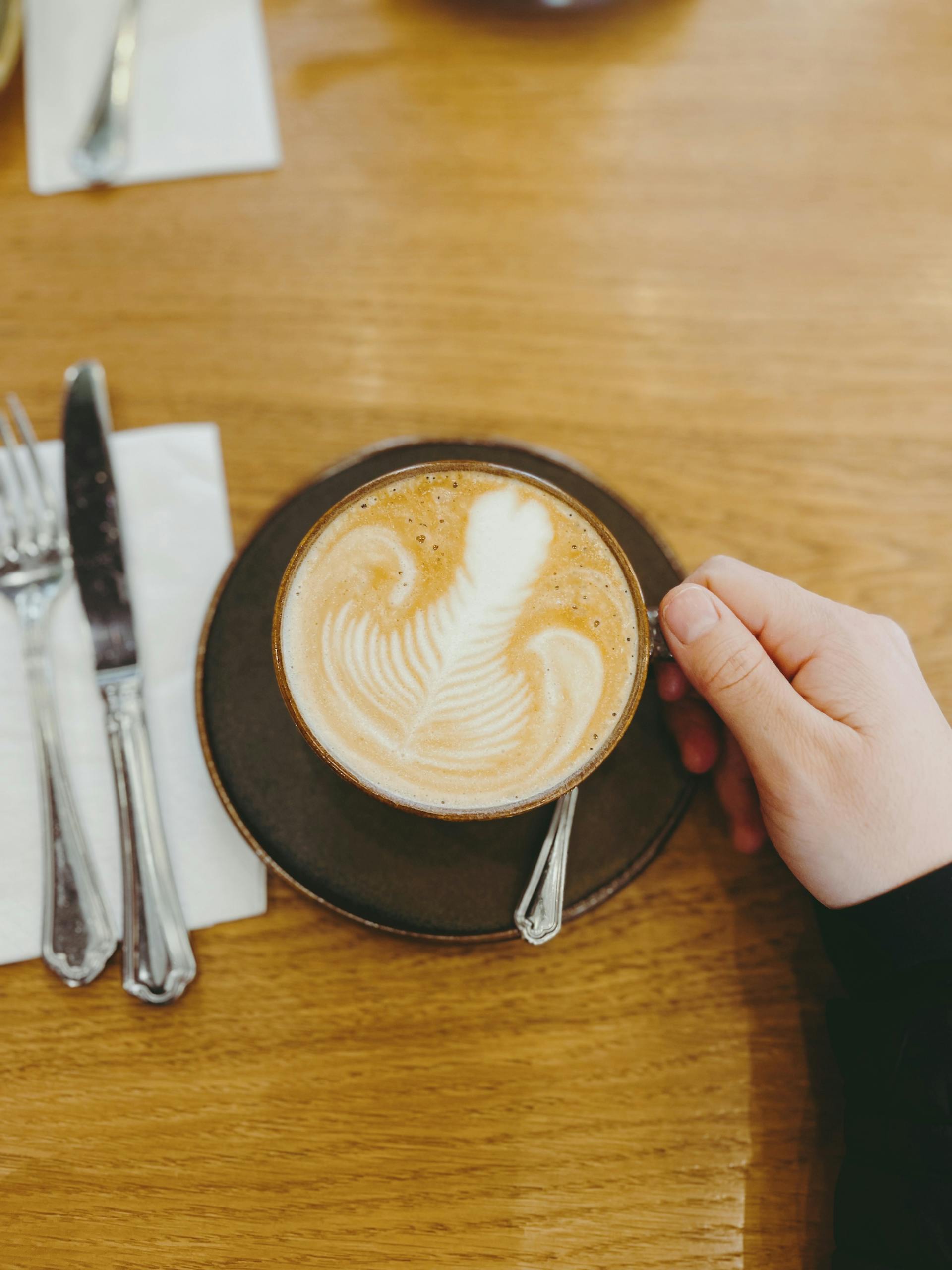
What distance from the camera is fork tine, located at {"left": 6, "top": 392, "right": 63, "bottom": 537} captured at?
0.80 m

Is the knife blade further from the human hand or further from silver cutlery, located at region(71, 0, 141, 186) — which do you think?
the human hand

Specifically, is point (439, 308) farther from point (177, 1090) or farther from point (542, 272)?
point (177, 1090)

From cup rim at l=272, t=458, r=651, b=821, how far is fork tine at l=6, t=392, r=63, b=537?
0.30 metres

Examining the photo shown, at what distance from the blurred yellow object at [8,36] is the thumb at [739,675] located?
3.23 ft

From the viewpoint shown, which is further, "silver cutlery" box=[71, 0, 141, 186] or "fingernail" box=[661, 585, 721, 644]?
"silver cutlery" box=[71, 0, 141, 186]

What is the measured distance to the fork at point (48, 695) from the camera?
0.73 m

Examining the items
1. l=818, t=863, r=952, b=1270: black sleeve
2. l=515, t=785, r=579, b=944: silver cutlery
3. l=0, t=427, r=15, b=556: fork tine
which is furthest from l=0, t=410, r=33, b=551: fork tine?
l=818, t=863, r=952, b=1270: black sleeve

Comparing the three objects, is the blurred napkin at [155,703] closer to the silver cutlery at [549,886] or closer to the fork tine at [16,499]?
the fork tine at [16,499]

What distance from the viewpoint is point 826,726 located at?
0.68 m

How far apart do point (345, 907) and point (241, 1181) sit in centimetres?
28

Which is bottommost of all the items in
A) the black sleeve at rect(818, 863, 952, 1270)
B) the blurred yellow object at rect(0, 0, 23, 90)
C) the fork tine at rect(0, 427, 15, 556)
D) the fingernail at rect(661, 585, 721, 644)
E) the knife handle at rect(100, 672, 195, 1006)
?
the black sleeve at rect(818, 863, 952, 1270)

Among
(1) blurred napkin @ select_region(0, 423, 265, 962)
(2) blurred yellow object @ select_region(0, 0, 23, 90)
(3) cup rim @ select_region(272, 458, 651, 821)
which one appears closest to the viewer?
(3) cup rim @ select_region(272, 458, 651, 821)

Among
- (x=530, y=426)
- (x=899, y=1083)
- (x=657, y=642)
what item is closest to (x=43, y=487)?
(x=530, y=426)

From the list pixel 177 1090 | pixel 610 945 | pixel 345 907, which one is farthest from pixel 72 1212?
pixel 610 945
